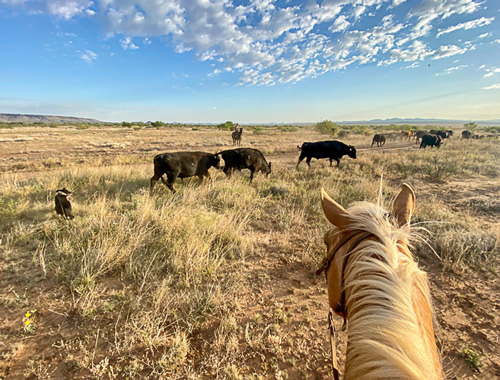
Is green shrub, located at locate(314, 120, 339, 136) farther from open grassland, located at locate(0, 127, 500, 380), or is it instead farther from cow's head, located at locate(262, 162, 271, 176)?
open grassland, located at locate(0, 127, 500, 380)

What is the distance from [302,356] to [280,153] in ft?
54.2

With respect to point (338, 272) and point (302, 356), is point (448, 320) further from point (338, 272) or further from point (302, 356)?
point (338, 272)

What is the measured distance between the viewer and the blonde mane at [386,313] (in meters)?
0.78

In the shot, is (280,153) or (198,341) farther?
(280,153)

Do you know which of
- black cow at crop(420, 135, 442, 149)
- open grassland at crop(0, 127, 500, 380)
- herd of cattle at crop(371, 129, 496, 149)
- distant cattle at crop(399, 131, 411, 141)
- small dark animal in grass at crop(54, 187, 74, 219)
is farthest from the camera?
distant cattle at crop(399, 131, 411, 141)

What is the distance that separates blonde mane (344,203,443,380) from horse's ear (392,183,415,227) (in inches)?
15.0

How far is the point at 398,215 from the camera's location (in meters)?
1.69

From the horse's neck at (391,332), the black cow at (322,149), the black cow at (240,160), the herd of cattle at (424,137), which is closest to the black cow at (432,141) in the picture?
the herd of cattle at (424,137)

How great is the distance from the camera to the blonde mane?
0.78 meters

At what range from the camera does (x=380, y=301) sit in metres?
0.98

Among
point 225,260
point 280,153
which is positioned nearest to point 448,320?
point 225,260

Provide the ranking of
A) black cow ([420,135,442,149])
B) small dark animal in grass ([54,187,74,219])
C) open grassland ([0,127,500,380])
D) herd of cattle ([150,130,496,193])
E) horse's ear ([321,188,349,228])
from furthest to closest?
black cow ([420,135,442,149])
herd of cattle ([150,130,496,193])
small dark animal in grass ([54,187,74,219])
open grassland ([0,127,500,380])
horse's ear ([321,188,349,228])

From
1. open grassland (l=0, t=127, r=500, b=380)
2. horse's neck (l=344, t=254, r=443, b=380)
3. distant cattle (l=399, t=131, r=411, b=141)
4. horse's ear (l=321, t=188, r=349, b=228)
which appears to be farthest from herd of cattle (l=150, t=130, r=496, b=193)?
distant cattle (l=399, t=131, r=411, b=141)

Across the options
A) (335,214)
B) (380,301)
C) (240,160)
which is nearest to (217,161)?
(240,160)
